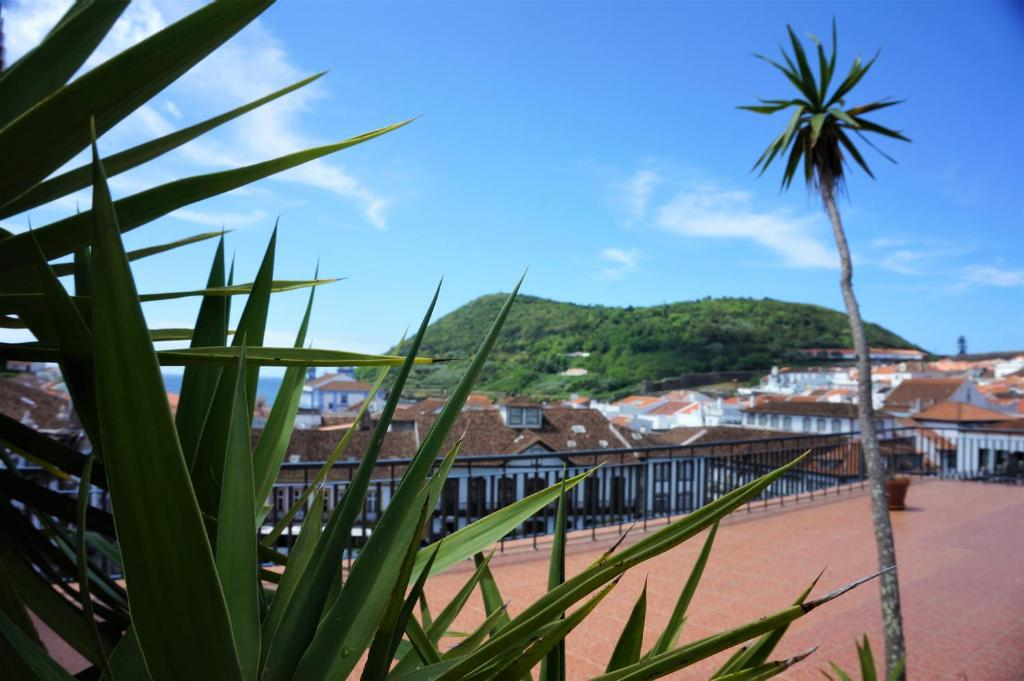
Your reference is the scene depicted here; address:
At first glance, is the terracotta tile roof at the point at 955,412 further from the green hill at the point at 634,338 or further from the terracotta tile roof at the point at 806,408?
the green hill at the point at 634,338

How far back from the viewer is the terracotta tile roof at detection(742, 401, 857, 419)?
1046 inches

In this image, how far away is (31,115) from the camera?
73cm

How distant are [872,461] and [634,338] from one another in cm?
3565

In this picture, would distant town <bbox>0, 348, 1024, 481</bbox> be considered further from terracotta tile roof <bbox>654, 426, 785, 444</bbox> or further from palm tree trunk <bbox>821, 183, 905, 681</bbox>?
palm tree trunk <bbox>821, 183, 905, 681</bbox>

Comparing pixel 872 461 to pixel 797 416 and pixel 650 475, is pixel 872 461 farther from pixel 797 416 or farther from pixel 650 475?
pixel 797 416

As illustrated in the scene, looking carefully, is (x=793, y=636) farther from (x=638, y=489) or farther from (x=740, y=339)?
(x=740, y=339)

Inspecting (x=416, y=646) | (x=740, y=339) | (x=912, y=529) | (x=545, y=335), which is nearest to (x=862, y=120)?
(x=912, y=529)

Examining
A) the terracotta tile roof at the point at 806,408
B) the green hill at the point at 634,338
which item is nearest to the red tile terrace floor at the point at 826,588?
the green hill at the point at 634,338

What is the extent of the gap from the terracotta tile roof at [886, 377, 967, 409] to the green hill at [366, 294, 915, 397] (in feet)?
47.3

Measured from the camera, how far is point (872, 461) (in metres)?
4.52

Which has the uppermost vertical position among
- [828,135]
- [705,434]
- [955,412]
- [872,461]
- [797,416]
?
[828,135]

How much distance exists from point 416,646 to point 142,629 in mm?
590

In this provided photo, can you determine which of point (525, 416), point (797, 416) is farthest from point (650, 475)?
point (797, 416)

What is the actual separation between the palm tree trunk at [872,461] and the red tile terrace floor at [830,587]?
1.04ft
